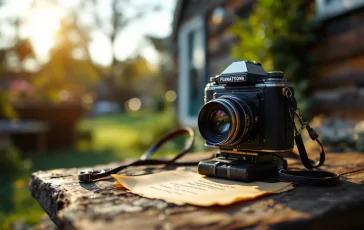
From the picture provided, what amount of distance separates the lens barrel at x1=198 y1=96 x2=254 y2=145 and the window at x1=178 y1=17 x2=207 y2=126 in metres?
3.39

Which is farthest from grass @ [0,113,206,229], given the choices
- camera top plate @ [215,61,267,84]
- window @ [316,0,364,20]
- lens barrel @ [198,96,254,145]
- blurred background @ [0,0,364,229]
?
window @ [316,0,364,20]

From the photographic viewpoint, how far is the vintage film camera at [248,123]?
1086 millimetres

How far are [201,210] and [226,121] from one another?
425 mm

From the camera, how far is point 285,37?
2500 millimetres

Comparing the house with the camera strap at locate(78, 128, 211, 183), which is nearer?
the camera strap at locate(78, 128, 211, 183)

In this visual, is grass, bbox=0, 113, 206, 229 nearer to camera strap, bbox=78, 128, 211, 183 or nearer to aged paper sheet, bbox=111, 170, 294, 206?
camera strap, bbox=78, 128, 211, 183

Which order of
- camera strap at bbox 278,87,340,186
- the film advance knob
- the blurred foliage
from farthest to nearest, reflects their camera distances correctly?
the blurred foliage
the film advance knob
camera strap at bbox 278,87,340,186

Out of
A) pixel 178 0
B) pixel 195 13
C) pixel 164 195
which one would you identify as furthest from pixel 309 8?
pixel 178 0

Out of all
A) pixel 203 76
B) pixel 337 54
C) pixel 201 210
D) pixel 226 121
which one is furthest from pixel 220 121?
pixel 203 76

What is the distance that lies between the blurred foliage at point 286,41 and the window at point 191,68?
75.4 inches

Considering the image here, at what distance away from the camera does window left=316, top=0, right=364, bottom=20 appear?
6.97 ft

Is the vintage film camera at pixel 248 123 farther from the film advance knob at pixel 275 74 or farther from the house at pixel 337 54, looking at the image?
the house at pixel 337 54

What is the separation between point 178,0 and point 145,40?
1328 centimetres

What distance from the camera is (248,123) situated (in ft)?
3.57
